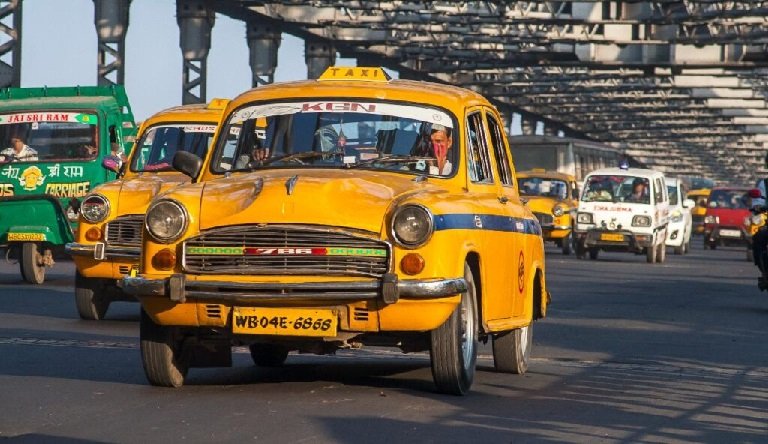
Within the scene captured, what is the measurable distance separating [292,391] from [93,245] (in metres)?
5.90

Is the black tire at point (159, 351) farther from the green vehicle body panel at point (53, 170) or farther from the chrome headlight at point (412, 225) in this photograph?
the green vehicle body panel at point (53, 170)

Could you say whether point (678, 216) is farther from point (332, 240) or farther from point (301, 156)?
point (332, 240)

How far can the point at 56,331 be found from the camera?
15.3 metres

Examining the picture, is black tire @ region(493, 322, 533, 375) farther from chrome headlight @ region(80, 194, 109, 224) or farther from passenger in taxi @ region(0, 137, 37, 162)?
passenger in taxi @ region(0, 137, 37, 162)

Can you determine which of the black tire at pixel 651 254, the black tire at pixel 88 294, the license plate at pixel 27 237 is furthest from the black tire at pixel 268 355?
the black tire at pixel 651 254

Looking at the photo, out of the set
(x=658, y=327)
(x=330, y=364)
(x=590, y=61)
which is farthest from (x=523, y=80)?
(x=330, y=364)

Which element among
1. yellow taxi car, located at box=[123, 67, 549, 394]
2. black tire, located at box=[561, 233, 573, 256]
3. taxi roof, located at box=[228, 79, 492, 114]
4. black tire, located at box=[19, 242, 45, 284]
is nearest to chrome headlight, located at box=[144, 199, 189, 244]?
yellow taxi car, located at box=[123, 67, 549, 394]

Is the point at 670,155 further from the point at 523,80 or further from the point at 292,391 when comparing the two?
the point at 292,391

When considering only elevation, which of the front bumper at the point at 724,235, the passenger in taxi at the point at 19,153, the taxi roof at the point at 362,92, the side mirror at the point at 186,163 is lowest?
the front bumper at the point at 724,235

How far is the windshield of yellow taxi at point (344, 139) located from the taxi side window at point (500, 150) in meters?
0.91

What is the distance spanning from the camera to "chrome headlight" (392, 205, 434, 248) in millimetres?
9906

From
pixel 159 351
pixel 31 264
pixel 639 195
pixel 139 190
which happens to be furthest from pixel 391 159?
pixel 639 195

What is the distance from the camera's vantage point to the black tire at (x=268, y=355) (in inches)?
475

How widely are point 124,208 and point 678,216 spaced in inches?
1227
